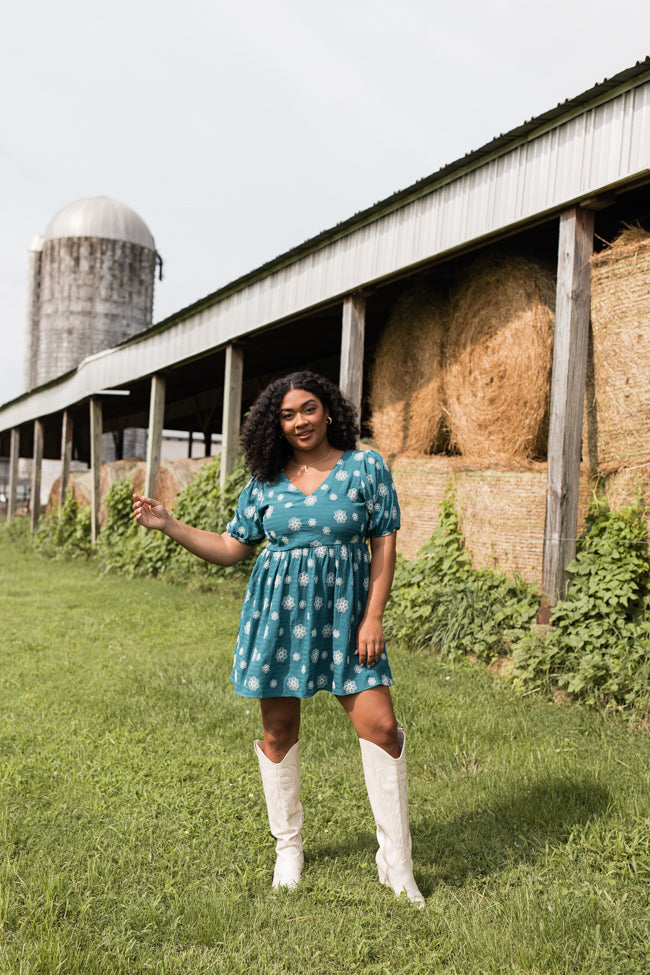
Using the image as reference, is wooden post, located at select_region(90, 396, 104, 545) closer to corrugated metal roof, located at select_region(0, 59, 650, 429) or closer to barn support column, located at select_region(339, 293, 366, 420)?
corrugated metal roof, located at select_region(0, 59, 650, 429)

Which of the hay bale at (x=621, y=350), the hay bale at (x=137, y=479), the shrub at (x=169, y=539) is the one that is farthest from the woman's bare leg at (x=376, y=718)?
the hay bale at (x=137, y=479)

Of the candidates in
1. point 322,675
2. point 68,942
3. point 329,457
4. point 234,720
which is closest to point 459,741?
point 234,720

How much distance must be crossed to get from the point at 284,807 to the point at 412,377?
492 cm

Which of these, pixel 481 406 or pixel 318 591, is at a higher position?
pixel 481 406

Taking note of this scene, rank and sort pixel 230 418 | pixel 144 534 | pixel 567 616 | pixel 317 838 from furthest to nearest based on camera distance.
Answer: pixel 144 534 < pixel 230 418 < pixel 567 616 < pixel 317 838

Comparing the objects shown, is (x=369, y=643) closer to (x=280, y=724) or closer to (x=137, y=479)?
(x=280, y=724)

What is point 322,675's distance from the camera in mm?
2738

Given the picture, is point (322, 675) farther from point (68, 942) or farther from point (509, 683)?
point (509, 683)

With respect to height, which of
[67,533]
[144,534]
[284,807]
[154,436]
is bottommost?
[67,533]

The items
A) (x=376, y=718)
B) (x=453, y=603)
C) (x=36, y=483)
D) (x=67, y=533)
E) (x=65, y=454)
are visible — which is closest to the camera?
(x=376, y=718)

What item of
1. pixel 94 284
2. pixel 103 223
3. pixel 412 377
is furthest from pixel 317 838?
pixel 103 223

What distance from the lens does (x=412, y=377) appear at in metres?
7.21

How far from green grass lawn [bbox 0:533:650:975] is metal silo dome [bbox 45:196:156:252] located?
20.1 meters

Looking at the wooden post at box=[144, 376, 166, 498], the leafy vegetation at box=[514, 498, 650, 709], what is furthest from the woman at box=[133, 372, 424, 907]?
the wooden post at box=[144, 376, 166, 498]
